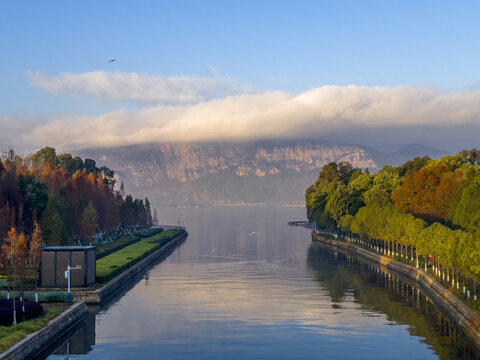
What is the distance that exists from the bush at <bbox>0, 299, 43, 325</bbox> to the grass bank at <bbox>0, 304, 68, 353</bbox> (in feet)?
2.29

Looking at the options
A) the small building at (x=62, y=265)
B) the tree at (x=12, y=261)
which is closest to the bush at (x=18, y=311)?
the tree at (x=12, y=261)

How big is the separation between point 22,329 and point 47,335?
3334 mm

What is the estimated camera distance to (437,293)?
7881cm

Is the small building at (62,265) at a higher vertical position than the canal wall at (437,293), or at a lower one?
higher

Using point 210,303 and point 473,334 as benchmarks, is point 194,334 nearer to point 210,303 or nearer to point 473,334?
point 210,303

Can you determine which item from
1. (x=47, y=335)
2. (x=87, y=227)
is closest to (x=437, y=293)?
(x=47, y=335)

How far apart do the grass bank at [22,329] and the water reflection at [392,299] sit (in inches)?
1285

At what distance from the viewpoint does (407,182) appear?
499 feet

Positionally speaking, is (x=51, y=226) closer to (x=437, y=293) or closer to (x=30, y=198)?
(x=30, y=198)

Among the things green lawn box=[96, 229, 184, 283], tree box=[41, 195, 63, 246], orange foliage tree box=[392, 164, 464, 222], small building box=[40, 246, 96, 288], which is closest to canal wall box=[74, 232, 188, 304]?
green lawn box=[96, 229, 184, 283]

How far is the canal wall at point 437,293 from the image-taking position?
56281 mm

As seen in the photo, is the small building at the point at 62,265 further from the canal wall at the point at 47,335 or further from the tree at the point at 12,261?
the canal wall at the point at 47,335

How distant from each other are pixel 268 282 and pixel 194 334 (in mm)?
40547

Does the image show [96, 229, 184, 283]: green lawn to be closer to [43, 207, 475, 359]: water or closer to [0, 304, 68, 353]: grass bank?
[43, 207, 475, 359]: water
